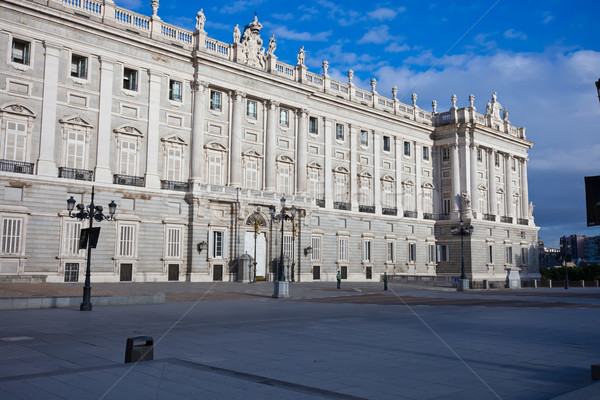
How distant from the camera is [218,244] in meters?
43.4

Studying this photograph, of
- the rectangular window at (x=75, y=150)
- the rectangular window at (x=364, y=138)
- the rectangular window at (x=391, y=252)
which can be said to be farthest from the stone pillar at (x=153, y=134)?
the rectangular window at (x=391, y=252)

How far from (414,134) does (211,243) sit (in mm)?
30903

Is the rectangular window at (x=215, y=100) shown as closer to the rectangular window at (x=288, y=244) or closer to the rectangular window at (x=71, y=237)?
the rectangular window at (x=288, y=244)

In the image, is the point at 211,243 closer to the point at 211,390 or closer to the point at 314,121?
the point at 314,121

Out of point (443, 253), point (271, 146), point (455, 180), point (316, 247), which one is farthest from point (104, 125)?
point (455, 180)

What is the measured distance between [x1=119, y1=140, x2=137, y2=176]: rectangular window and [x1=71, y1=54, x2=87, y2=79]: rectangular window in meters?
5.37

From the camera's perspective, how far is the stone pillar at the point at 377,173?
57.5 m

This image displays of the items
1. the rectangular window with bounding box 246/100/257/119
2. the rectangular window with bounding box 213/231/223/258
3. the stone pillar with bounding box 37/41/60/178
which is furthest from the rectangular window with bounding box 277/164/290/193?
the stone pillar with bounding box 37/41/60/178

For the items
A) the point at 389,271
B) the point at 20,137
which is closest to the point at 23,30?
the point at 20,137

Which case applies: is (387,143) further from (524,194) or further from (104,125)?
(104,125)

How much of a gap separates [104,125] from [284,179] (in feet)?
55.3

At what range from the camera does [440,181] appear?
2601 inches

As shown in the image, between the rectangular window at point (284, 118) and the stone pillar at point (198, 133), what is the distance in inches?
321

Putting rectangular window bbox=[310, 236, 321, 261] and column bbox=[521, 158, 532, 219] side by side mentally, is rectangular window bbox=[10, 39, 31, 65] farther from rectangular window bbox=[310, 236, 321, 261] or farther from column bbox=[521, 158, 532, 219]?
column bbox=[521, 158, 532, 219]
